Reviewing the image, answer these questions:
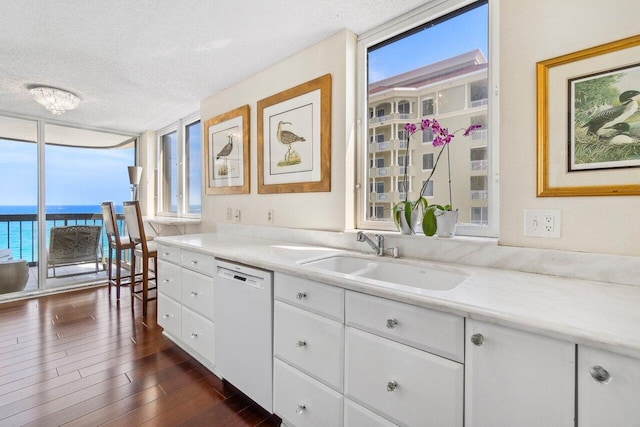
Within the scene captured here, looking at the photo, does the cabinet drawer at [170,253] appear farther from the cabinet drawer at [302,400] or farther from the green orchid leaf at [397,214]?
the green orchid leaf at [397,214]

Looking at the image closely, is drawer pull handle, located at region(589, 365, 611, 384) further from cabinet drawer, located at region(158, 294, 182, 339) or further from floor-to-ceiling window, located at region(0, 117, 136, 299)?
floor-to-ceiling window, located at region(0, 117, 136, 299)

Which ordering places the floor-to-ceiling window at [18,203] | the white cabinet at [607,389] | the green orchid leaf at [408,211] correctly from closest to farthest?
the white cabinet at [607,389] → the green orchid leaf at [408,211] → the floor-to-ceiling window at [18,203]

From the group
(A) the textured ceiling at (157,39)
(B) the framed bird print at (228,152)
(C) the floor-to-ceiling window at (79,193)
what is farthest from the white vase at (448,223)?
(C) the floor-to-ceiling window at (79,193)

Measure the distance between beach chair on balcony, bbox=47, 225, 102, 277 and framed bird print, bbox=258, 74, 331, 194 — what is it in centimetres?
292

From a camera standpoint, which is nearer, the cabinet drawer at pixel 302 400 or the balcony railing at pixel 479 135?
the cabinet drawer at pixel 302 400

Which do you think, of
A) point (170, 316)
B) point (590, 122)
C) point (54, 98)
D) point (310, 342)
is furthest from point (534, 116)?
point (54, 98)

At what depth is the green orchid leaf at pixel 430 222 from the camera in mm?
1563

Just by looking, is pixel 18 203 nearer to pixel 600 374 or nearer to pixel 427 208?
pixel 427 208

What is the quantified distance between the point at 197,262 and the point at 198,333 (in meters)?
0.49

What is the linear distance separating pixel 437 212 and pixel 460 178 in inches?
9.9

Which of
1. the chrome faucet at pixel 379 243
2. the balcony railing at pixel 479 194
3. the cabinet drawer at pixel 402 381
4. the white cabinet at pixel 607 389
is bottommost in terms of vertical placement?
the cabinet drawer at pixel 402 381

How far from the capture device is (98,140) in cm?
431

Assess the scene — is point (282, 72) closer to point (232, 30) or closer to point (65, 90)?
point (232, 30)

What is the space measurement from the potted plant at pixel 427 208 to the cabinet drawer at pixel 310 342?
0.72 m
